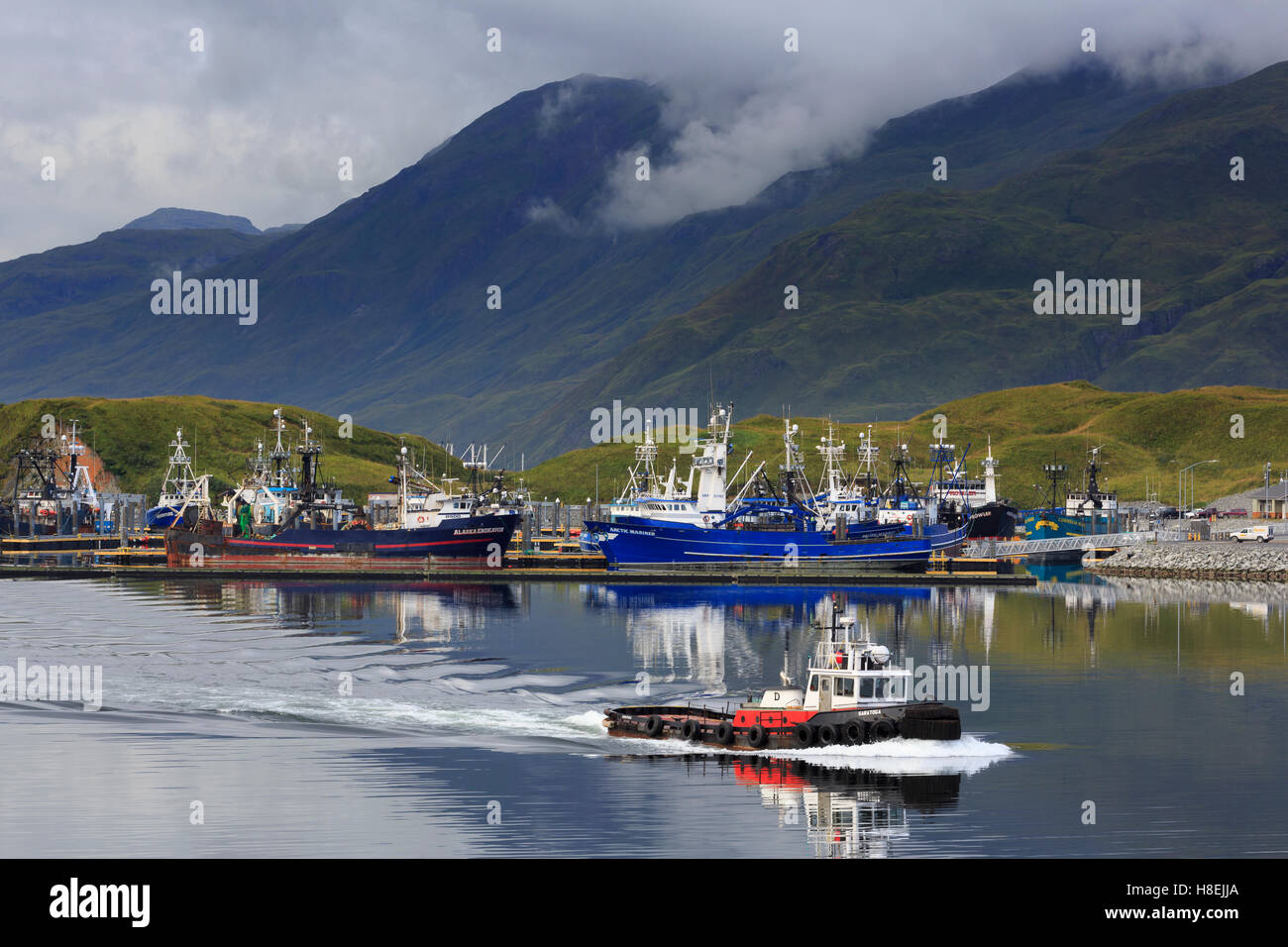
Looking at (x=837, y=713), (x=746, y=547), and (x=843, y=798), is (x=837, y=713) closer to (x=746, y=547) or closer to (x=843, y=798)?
(x=843, y=798)

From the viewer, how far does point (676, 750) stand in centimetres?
6481

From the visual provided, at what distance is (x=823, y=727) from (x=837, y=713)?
80 cm

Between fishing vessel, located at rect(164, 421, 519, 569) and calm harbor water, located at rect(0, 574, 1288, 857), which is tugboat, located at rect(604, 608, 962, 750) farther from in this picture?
fishing vessel, located at rect(164, 421, 519, 569)

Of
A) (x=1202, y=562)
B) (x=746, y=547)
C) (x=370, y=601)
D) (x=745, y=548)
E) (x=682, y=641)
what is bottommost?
(x=682, y=641)

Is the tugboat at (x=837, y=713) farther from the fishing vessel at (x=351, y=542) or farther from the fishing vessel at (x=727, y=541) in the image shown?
the fishing vessel at (x=351, y=542)

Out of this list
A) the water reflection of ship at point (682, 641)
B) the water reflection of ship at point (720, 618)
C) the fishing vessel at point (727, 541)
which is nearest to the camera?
the water reflection of ship at point (682, 641)

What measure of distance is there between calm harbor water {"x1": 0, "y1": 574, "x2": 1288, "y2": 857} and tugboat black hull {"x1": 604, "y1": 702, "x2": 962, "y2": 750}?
669 millimetres

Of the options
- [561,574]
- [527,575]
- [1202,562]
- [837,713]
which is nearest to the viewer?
[837,713]

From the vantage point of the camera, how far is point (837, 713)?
62062mm

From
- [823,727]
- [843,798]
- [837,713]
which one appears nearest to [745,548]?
[837,713]

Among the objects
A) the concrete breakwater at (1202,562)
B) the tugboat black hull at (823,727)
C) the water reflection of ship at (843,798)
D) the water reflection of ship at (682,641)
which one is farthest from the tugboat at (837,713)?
the concrete breakwater at (1202,562)

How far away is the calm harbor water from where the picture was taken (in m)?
50.8

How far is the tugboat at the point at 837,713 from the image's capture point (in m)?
62.0
